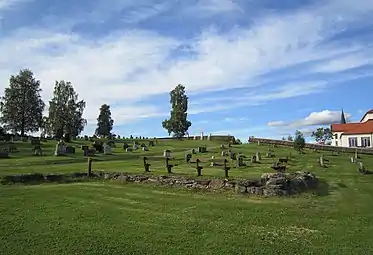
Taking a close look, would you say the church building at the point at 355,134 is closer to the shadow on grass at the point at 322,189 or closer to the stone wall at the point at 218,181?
the shadow on grass at the point at 322,189

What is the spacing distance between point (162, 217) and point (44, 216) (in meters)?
4.65

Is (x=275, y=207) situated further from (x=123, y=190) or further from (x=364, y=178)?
(x=364, y=178)

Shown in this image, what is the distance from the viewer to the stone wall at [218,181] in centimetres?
2220

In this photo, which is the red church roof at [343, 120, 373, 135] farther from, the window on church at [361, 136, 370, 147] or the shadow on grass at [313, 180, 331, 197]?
the shadow on grass at [313, 180, 331, 197]

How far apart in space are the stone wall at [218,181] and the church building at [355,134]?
203ft

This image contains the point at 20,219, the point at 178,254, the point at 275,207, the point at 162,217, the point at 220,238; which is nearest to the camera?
the point at 178,254

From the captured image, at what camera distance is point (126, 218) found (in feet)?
56.1

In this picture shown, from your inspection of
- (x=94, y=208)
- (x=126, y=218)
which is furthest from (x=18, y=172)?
(x=126, y=218)

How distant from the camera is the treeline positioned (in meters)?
74.2

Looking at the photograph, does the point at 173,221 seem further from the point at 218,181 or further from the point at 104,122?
the point at 104,122

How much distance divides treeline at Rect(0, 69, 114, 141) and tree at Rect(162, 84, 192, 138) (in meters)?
18.0

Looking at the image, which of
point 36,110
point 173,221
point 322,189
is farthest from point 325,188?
point 36,110

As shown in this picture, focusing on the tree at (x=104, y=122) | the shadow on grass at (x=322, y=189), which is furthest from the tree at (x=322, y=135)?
the shadow on grass at (x=322, y=189)

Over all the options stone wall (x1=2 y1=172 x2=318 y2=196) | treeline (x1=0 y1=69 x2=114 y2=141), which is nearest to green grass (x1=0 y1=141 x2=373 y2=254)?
stone wall (x1=2 y1=172 x2=318 y2=196)
